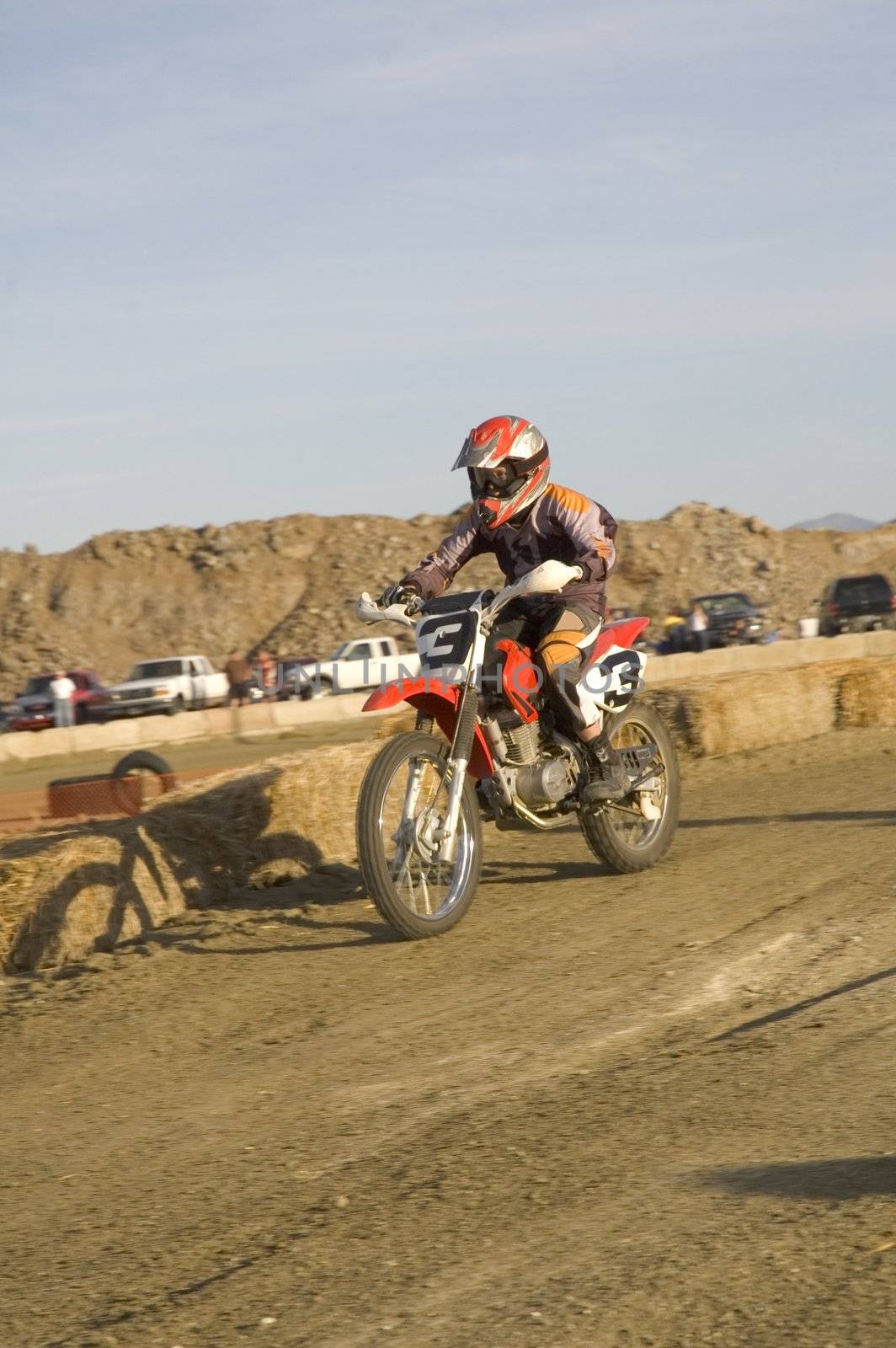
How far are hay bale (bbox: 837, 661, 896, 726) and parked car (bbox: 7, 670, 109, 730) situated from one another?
25.5m

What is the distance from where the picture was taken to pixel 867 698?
13.7 m

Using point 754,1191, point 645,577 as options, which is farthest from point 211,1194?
point 645,577

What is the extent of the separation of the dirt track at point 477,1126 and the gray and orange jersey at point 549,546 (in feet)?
4.62

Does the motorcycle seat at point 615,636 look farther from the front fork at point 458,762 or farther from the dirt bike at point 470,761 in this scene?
the front fork at point 458,762

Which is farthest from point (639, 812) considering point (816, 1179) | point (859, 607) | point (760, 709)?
point (859, 607)

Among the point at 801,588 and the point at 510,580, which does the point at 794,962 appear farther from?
the point at 801,588

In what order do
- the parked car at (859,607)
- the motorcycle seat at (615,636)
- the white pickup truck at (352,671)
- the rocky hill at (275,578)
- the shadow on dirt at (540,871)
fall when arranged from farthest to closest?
the rocky hill at (275,578)
the parked car at (859,607)
the white pickup truck at (352,671)
the shadow on dirt at (540,871)
the motorcycle seat at (615,636)

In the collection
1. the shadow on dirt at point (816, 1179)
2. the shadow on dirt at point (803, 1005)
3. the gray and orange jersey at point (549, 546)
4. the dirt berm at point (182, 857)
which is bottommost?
the shadow on dirt at point (816, 1179)

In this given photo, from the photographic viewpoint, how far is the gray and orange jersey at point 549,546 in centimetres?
700

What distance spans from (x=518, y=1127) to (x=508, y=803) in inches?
110

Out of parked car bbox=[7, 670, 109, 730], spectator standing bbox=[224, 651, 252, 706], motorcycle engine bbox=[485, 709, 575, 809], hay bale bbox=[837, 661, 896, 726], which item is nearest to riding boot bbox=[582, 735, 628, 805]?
motorcycle engine bbox=[485, 709, 575, 809]

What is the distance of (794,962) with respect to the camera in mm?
5559

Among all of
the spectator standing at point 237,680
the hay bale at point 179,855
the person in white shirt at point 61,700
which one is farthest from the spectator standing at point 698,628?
the hay bale at point 179,855

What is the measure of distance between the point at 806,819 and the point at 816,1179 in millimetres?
5384
